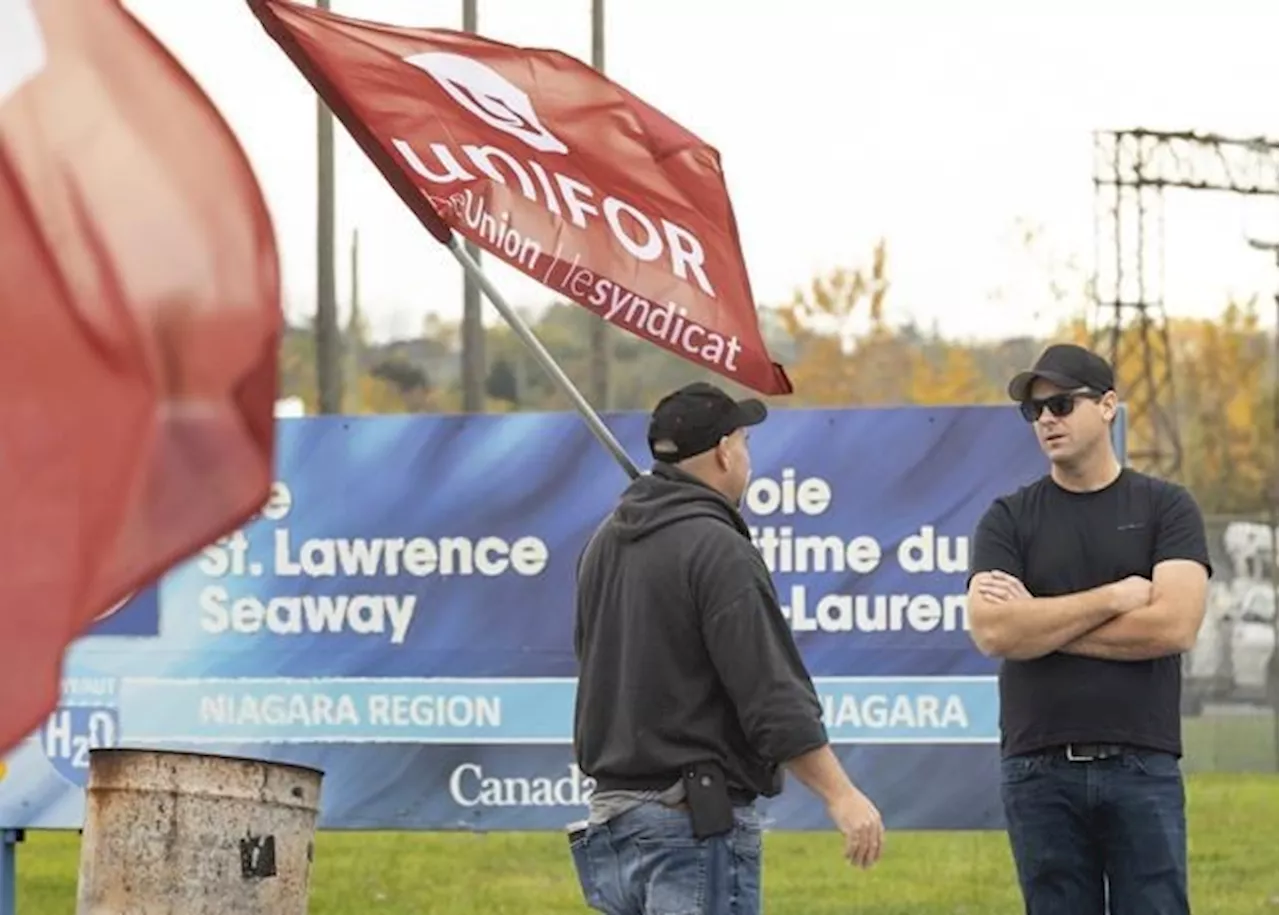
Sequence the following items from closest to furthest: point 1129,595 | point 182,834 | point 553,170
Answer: point 1129,595
point 182,834
point 553,170

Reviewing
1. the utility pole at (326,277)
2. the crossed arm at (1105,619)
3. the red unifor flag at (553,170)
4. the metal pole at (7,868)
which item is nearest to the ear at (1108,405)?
the crossed arm at (1105,619)

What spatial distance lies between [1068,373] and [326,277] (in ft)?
68.3

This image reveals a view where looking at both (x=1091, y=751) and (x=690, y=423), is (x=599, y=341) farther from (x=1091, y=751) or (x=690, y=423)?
(x=690, y=423)

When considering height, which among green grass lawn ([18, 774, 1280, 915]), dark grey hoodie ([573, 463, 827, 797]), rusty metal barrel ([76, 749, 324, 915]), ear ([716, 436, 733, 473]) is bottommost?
green grass lawn ([18, 774, 1280, 915])

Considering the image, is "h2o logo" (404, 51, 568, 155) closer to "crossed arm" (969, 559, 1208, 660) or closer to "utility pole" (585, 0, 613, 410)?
"crossed arm" (969, 559, 1208, 660)

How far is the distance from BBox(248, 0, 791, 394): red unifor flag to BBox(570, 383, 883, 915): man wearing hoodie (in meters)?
1.87

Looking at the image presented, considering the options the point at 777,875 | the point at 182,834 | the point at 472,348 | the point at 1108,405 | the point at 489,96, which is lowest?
the point at 777,875

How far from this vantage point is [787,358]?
63500 mm

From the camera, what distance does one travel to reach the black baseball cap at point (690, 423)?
7.05m

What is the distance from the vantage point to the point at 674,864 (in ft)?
22.6

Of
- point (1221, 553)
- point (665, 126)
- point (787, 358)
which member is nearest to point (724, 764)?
point (665, 126)

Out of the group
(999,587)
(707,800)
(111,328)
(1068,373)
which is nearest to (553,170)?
(1068,373)

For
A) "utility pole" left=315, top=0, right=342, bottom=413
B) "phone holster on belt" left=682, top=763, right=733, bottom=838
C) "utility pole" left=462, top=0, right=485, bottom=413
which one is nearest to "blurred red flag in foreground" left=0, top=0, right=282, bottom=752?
"phone holster on belt" left=682, top=763, right=733, bottom=838

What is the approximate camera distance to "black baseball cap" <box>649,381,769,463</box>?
705 cm
